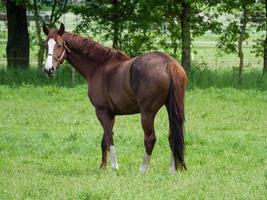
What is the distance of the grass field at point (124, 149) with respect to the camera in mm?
7734

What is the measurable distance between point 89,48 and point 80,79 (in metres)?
11.7

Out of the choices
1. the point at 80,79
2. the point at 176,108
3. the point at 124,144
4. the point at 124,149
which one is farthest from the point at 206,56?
the point at 176,108

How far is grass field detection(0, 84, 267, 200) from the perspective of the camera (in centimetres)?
773

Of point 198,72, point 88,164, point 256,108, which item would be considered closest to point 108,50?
point 88,164

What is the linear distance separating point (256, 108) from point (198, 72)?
586 centimetres

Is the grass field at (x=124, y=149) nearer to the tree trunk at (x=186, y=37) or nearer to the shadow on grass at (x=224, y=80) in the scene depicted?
the shadow on grass at (x=224, y=80)

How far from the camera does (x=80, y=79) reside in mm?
22016

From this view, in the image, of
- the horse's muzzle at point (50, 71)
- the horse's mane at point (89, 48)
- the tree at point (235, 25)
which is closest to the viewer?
the horse's muzzle at point (50, 71)

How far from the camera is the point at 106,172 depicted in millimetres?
9383

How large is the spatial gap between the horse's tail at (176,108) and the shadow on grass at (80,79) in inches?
469

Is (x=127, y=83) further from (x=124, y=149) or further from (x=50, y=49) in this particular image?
(x=124, y=149)

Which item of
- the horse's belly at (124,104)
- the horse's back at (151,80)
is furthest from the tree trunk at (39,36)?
the horse's back at (151,80)

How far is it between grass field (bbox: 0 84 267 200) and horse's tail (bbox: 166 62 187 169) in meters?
0.31

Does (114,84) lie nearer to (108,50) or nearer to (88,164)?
(108,50)
